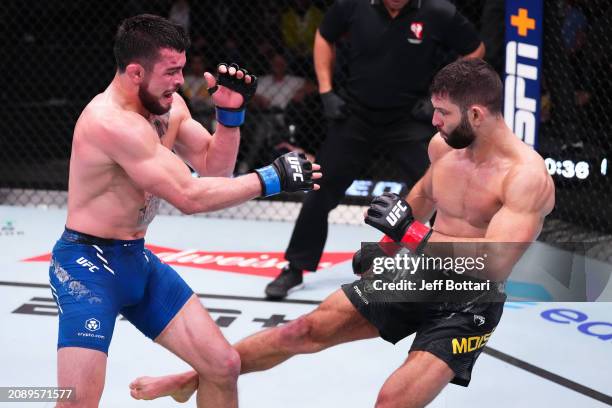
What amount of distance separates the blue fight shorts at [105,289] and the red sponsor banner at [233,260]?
2.02 m

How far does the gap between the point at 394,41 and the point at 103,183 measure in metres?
2.06

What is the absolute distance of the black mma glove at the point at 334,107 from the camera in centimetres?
420

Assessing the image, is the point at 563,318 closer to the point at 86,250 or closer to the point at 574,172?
the point at 574,172

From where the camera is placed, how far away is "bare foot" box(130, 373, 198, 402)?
276cm

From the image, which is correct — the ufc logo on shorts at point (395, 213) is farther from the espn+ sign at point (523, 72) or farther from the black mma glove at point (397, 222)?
the espn+ sign at point (523, 72)

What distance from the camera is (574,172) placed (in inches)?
208

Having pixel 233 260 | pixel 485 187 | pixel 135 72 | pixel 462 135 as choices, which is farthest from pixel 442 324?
pixel 233 260

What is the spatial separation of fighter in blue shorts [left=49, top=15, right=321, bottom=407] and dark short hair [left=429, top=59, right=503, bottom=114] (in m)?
0.43

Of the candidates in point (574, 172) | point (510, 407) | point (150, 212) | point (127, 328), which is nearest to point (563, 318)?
point (510, 407)

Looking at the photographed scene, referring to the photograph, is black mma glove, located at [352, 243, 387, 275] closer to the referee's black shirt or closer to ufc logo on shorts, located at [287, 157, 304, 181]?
ufc logo on shorts, located at [287, 157, 304, 181]

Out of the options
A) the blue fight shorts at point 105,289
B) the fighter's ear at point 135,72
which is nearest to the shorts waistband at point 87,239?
the blue fight shorts at point 105,289

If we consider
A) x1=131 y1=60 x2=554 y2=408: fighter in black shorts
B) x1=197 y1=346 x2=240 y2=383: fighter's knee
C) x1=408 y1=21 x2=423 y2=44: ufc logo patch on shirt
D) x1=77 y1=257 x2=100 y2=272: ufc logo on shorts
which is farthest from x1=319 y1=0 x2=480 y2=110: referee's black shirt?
x1=77 y1=257 x2=100 y2=272: ufc logo on shorts

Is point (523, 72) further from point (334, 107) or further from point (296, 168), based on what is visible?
point (296, 168)

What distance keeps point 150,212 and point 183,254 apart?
7.75 feet
